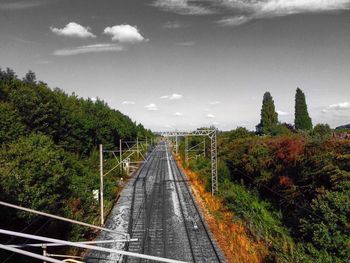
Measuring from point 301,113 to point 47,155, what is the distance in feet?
232

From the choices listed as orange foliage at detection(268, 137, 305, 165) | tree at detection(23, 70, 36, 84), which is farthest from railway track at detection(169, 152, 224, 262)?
tree at detection(23, 70, 36, 84)

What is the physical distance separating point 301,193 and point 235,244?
9363 millimetres

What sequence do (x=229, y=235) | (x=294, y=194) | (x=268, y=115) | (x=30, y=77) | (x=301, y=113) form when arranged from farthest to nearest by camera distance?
(x=268, y=115) → (x=301, y=113) → (x=30, y=77) → (x=294, y=194) → (x=229, y=235)

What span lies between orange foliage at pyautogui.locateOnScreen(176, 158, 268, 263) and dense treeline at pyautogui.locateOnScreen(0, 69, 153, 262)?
8.65 metres

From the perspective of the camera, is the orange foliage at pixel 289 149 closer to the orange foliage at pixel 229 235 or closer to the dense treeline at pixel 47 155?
the orange foliage at pixel 229 235

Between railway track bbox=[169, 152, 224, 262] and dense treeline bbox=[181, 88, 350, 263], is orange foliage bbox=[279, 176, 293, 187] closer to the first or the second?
dense treeline bbox=[181, 88, 350, 263]

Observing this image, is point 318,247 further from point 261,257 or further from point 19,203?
point 19,203

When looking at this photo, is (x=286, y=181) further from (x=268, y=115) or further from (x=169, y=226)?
(x=268, y=115)

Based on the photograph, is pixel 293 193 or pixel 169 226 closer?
pixel 169 226

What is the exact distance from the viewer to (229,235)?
70.2 ft

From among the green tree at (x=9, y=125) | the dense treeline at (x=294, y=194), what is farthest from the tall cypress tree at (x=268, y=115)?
the green tree at (x=9, y=125)

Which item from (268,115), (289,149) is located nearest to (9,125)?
(289,149)

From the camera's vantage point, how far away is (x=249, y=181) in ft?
125

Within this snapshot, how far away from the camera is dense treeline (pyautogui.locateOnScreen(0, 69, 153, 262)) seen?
16266 millimetres
